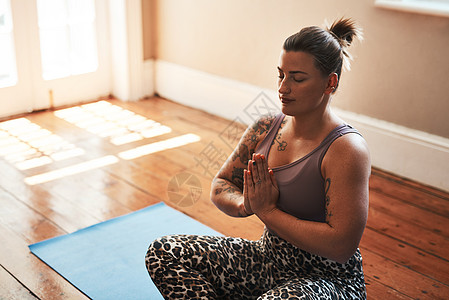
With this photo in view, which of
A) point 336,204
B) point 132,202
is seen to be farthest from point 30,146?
point 336,204

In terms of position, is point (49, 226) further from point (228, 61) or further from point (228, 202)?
point (228, 61)

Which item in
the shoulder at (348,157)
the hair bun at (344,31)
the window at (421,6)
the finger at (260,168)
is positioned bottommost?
the finger at (260,168)

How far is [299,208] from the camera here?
1469 mm

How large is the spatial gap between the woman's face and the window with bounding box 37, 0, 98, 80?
9.22 ft

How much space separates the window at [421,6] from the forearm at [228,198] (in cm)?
172

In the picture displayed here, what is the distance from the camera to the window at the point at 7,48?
11.6 ft

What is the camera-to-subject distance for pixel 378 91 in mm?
3100

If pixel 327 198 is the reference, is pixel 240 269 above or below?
below

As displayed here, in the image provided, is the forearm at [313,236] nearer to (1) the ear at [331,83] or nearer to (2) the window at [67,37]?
(1) the ear at [331,83]

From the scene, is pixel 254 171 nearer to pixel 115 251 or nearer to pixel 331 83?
pixel 331 83

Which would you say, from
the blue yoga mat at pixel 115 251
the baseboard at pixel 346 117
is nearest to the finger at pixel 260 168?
the blue yoga mat at pixel 115 251

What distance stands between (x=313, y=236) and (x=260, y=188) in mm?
198

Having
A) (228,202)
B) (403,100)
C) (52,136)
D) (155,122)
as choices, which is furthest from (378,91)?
(52,136)

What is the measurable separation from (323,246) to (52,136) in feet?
8.27
